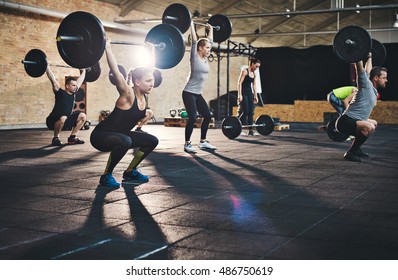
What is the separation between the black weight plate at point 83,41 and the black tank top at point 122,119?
1.46ft

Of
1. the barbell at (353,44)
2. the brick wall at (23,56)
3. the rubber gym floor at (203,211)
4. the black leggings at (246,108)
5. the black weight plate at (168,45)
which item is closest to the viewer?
the rubber gym floor at (203,211)

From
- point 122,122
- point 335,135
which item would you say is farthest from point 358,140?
point 122,122

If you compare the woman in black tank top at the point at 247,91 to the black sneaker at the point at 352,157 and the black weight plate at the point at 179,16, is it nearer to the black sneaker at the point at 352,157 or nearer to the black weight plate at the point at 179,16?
the black weight plate at the point at 179,16

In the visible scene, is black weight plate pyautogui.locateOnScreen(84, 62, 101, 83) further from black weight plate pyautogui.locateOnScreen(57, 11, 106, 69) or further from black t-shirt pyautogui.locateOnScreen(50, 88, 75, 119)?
black weight plate pyautogui.locateOnScreen(57, 11, 106, 69)

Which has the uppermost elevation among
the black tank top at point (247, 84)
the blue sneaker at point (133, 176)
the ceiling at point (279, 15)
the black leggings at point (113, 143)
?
the ceiling at point (279, 15)

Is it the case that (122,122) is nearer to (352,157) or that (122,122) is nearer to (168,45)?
(168,45)

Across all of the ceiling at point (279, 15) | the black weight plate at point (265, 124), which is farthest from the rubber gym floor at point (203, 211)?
the ceiling at point (279, 15)

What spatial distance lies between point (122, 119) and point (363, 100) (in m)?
2.77

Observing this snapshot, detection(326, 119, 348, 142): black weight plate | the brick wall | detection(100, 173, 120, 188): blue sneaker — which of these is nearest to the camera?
detection(100, 173, 120, 188): blue sneaker

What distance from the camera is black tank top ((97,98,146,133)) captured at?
4.07m

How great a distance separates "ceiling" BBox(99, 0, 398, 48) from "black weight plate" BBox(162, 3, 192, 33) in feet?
23.1

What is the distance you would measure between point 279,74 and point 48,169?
51.2 ft

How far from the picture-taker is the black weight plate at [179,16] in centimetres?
662

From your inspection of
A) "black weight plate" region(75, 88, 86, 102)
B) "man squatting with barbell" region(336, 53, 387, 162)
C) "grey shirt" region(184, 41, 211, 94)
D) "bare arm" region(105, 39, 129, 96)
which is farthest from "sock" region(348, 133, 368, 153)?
"black weight plate" region(75, 88, 86, 102)
